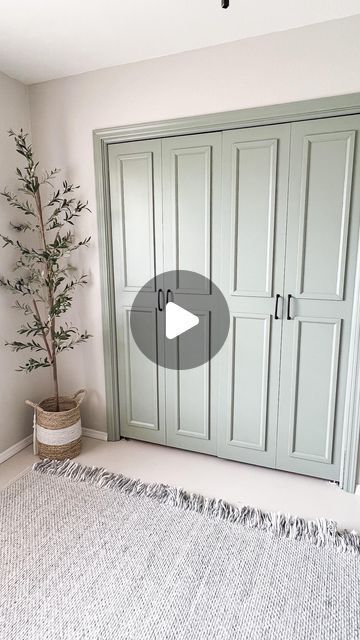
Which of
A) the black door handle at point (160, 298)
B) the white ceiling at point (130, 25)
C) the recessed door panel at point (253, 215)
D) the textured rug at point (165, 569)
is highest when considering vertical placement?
A: the white ceiling at point (130, 25)

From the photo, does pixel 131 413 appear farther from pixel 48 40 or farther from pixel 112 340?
pixel 48 40

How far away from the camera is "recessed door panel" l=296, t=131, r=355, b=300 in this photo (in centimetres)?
190

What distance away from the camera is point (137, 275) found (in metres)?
2.46

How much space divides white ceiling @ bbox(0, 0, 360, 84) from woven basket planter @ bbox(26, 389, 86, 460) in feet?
6.73

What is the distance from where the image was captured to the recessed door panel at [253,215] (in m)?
2.05

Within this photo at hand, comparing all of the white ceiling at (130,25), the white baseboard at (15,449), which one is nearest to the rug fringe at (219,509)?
the white baseboard at (15,449)

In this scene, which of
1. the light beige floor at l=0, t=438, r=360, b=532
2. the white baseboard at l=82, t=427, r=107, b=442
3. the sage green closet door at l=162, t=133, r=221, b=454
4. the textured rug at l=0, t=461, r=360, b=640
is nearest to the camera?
the textured rug at l=0, t=461, r=360, b=640

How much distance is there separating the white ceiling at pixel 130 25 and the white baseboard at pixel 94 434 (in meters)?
2.38

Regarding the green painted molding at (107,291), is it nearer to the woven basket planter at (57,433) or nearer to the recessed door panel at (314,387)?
the woven basket planter at (57,433)

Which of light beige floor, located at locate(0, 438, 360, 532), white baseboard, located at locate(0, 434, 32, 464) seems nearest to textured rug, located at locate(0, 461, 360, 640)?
light beige floor, located at locate(0, 438, 360, 532)

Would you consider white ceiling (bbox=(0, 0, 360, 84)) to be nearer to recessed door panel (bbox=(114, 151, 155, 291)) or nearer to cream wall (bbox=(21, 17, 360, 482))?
cream wall (bbox=(21, 17, 360, 482))

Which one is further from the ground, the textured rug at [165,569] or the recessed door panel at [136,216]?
the recessed door panel at [136,216]

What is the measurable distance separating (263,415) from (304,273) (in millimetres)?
876

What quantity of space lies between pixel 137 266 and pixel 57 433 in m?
1.18
